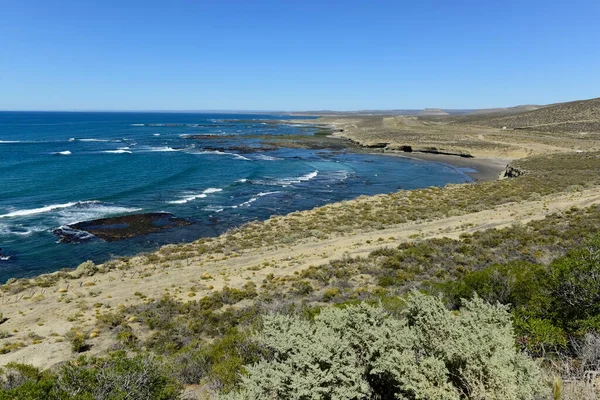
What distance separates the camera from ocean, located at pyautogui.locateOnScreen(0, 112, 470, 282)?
97.8 ft

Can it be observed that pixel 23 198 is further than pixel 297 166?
No

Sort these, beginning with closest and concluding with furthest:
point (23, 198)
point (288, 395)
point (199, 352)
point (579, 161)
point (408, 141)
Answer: point (288, 395) < point (199, 352) < point (23, 198) < point (579, 161) < point (408, 141)

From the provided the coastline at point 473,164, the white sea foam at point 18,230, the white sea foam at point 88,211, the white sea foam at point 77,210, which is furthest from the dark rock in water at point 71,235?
the coastline at point 473,164

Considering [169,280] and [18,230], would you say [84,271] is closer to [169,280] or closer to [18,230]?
[169,280]

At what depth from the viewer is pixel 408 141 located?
323 ft

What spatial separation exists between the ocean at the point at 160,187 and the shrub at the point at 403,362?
24.4 meters

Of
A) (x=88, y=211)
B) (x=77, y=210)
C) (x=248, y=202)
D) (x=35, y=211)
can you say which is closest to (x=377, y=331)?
(x=248, y=202)

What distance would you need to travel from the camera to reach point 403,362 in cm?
646

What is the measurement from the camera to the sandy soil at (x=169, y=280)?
14938 millimetres

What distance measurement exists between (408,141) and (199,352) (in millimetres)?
94844

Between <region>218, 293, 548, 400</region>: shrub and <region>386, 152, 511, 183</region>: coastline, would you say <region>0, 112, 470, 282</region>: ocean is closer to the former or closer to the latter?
<region>386, 152, 511, 183</region>: coastline

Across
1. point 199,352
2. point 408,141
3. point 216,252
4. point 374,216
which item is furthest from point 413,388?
point 408,141

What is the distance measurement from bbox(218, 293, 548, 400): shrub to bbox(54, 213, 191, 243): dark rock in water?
27.7m

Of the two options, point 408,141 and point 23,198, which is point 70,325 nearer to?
point 23,198
